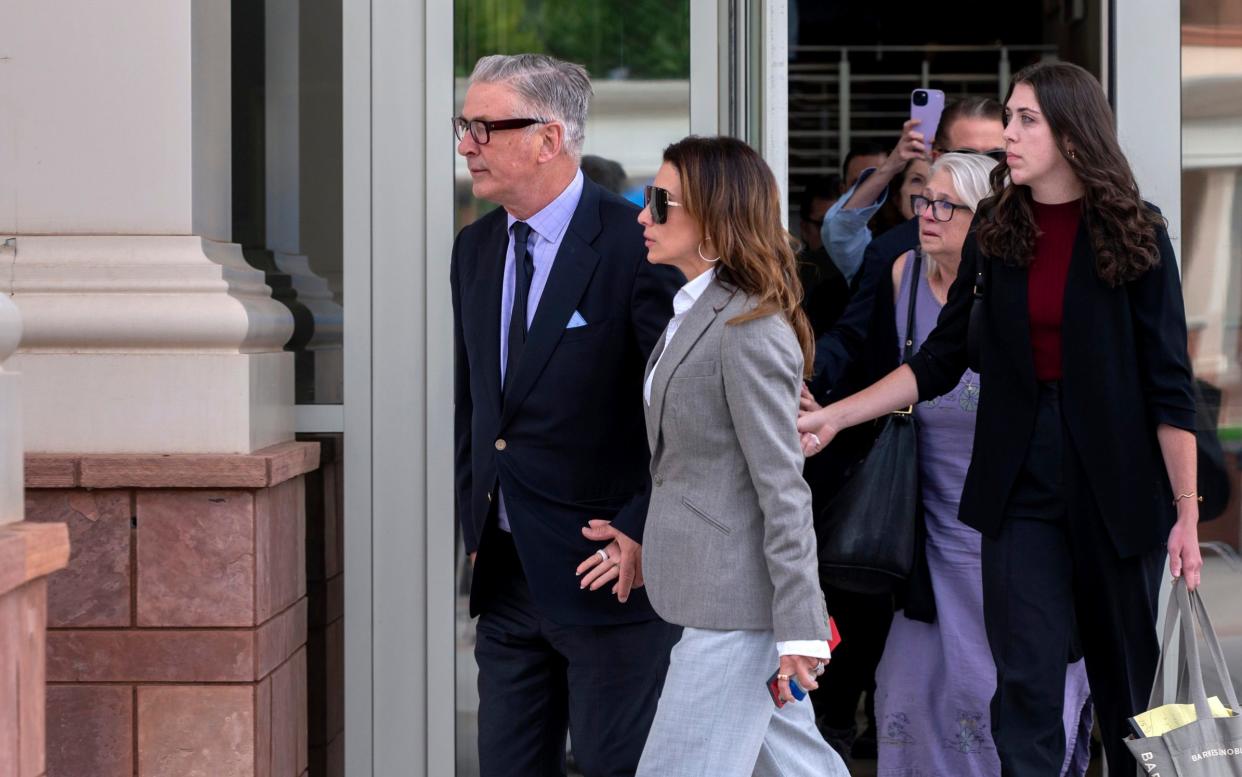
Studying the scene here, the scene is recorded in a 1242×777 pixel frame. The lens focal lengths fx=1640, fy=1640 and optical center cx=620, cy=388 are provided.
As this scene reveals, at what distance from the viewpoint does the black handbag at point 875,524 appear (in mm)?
4031

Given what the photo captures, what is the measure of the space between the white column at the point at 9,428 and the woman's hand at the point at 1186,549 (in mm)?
2270

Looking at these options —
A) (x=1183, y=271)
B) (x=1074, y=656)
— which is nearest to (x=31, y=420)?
(x=1074, y=656)

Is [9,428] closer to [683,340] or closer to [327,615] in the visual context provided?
[683,340]

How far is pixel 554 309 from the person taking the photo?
3395mm

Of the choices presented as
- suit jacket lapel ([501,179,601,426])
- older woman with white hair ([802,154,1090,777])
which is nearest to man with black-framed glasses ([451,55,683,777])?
suit jacket lapel ([501,179,601,426])

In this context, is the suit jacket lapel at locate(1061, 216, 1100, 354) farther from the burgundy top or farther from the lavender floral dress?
the lavender floral dress

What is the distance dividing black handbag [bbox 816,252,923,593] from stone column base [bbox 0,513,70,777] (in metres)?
1.97

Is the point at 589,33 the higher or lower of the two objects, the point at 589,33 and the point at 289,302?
the higher

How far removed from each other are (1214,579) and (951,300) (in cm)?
135

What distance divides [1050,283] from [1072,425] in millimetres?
314

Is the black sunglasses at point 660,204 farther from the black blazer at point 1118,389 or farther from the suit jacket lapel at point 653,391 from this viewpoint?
the black blazer at point 1118,389

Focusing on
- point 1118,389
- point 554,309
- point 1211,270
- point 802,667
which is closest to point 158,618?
point 554,309

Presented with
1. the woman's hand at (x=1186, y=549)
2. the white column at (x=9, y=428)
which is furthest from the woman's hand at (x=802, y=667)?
the white column at (x=9, y=428)

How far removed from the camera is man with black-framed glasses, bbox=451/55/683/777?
3.36m
